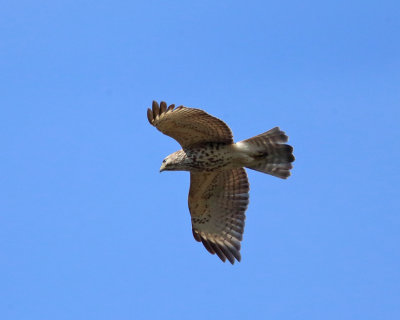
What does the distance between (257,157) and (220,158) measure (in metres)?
0.57

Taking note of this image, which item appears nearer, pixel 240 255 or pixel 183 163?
pixel 183 163

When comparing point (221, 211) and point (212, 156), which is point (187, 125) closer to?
point (212, 156)

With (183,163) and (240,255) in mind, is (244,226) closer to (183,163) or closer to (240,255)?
(240,255)

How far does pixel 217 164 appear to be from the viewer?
1266 cm

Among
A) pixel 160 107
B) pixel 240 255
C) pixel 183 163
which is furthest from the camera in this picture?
pixel 240 255

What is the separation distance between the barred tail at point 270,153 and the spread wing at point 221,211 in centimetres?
83

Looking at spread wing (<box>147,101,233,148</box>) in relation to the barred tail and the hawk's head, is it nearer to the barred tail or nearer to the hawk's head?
the hawk's head

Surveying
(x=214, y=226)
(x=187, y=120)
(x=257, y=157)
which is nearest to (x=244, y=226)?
(x=214, y=226)

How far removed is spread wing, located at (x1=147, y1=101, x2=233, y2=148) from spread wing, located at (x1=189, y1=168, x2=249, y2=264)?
1.07 m

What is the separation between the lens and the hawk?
1220 centimetres

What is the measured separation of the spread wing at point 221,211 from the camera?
13578 mm

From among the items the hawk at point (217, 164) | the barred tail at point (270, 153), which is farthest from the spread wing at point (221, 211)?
the barred tail at point (270, 153)

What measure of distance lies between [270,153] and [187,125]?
Answer: 138 cm

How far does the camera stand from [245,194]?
13719 millimetres
